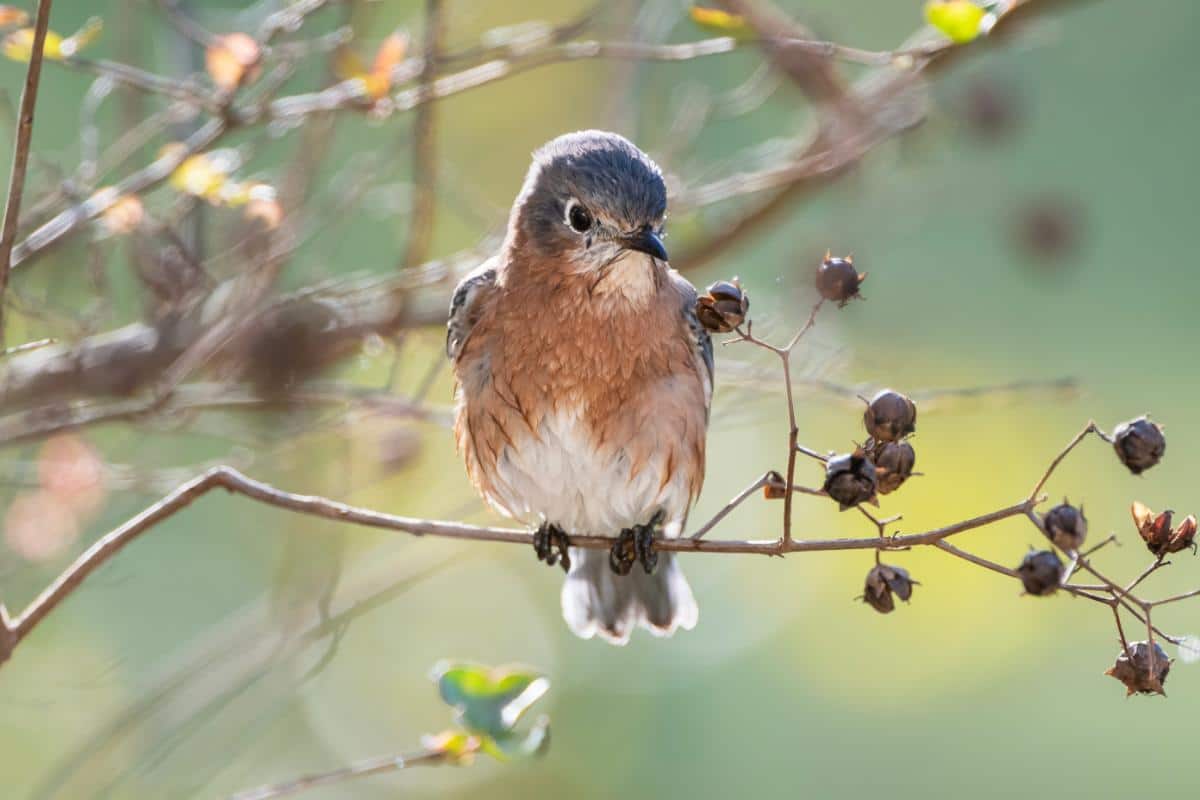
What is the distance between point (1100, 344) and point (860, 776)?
474 centimetres

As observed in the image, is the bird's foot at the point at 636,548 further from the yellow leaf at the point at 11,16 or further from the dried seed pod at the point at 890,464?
the yellow leaf at the point at 11,16

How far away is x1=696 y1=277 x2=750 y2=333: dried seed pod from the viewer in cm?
307

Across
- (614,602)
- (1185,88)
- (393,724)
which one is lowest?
(614,602)

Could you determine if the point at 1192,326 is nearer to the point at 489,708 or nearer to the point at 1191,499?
the point at 1191,499

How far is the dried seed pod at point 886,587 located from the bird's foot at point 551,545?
1662mm

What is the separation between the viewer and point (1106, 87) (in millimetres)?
14539

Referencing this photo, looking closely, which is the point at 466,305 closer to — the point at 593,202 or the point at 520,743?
the point at 593,202

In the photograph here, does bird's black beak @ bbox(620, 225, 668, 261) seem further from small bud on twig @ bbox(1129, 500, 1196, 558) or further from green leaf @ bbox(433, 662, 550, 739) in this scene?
small bud on twig @ bbox(1129, 500, 1196, 558)

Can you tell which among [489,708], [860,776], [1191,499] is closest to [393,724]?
[860,776]

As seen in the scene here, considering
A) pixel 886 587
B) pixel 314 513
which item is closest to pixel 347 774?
pixel 314 513

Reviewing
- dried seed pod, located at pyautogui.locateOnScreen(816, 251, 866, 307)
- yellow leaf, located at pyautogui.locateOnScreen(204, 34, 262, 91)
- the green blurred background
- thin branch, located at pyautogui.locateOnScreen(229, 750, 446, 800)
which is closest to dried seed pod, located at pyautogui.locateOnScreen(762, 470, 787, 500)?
dried seed pod, located at pyautogui.locateOnScreen(816, 251, 866, 307)

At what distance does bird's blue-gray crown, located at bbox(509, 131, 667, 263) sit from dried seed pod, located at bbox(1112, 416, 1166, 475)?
1.46 m

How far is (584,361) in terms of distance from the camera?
4188 mm

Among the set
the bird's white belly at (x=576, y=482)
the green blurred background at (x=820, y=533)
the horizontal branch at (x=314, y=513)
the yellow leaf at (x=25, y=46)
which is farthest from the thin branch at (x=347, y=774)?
the green blurred background at (x=820, y=533)
